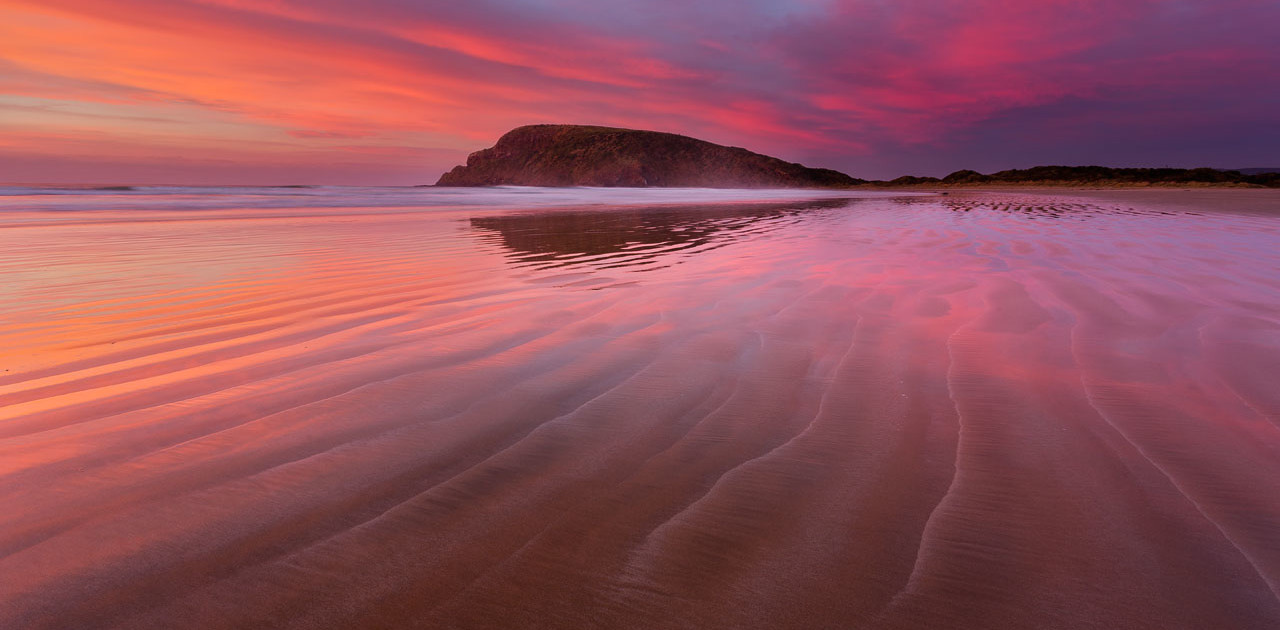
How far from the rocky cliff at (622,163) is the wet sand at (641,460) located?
109m

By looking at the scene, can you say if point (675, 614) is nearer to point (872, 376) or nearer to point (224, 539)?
point (224, 539)

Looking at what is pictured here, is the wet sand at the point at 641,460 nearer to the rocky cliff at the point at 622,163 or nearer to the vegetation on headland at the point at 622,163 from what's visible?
the vegetation on headland at the point at 622,163

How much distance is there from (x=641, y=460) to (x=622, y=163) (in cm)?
12404

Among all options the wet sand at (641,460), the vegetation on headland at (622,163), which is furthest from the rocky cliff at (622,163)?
the wet sand at (641,460)

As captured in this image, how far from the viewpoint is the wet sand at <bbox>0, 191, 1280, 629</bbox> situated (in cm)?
128

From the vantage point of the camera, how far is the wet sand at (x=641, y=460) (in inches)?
50.4

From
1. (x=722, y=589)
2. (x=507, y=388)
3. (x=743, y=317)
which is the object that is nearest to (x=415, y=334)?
(x=507, y=388)

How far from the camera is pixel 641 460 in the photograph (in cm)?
191

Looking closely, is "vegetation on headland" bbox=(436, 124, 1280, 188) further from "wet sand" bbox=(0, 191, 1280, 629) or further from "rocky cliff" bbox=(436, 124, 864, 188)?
"wet sand" bbox=(0, 191, 1280, 629)

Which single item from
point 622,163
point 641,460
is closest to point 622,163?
point 622,163

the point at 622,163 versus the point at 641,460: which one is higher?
the point at 622,163

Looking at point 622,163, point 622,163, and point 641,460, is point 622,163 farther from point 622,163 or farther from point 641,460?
point 641,460

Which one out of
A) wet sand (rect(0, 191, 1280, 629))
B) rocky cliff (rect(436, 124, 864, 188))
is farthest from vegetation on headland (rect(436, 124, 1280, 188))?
wet sand (rect(0, 191, 1280, 629))

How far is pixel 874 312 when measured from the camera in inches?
158
